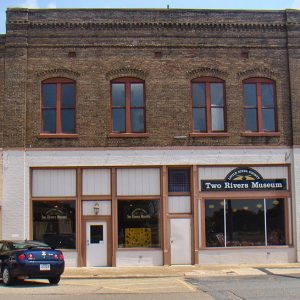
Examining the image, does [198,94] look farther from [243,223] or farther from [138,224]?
[138,224]

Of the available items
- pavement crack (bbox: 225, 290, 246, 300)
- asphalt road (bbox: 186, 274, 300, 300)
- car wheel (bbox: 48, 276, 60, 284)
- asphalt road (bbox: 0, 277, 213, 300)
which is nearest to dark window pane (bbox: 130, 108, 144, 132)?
asphalt road (bbox: 0, 277, 213, 300)

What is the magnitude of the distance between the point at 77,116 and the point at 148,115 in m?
3.01

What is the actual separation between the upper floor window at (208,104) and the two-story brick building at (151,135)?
5 cm

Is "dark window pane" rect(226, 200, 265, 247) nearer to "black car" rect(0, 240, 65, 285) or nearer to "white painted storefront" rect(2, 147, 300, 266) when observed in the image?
"white painted storefront" rect(2, 147, 300, 266)

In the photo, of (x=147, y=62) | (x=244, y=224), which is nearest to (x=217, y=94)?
(x=147, y=62)

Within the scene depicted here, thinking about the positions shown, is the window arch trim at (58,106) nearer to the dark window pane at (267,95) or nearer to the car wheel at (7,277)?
the dark window pane at (267,95)

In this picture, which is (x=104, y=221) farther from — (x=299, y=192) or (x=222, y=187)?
(x=299, y=192)

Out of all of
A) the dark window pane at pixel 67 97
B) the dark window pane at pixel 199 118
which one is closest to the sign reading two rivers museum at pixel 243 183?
the dark window pane at pixel 199 118

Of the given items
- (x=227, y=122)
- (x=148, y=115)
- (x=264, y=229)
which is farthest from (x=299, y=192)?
(x=148, y=115)

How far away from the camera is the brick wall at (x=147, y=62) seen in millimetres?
26656

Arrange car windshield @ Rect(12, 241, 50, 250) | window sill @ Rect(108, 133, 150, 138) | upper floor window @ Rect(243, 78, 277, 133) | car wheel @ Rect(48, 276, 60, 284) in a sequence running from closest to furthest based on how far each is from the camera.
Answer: car windshield @ Rect(12, 241, 50, 250)
car wheel @ Rect(48, 276, 60, 284)
window sill @ Rect(108, 133, 150, 138)
upper floor window @ Rect(243, 78, 277, 133)

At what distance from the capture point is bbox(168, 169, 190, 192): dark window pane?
2688 cm

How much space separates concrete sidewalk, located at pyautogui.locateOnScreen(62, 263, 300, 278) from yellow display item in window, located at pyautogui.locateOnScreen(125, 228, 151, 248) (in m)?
1.26

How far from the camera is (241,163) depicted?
88.5 feet
